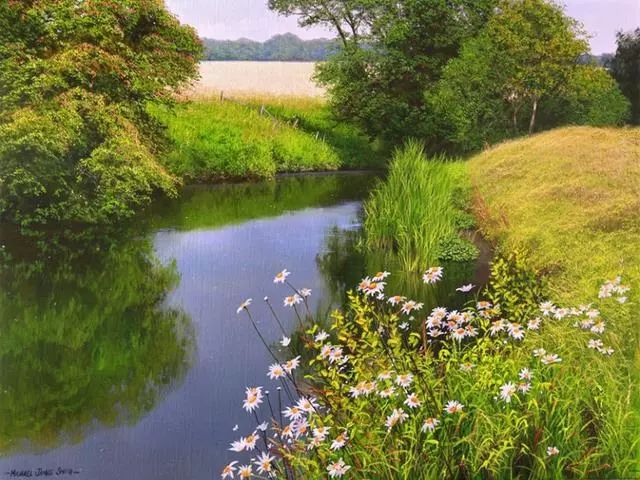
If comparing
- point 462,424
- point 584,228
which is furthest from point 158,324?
point 584,228

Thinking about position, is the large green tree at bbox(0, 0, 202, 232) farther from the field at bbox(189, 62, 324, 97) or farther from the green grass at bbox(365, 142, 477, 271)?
the green grass at bbox(365, 142, 477, 271)

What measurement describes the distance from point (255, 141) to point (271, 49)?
12.4 ft

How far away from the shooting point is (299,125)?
334 inches

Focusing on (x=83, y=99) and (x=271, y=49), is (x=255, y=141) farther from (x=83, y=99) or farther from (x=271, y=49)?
(x=271, y=49)

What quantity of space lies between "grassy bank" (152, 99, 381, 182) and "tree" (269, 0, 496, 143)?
1.40 feet

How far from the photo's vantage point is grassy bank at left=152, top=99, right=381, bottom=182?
763cm

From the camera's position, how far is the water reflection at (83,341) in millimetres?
3943

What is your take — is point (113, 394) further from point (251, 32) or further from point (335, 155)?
point (335, 155)

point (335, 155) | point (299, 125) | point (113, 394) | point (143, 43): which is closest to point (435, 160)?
point (335, 155)

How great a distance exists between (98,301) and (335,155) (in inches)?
Answer: 141

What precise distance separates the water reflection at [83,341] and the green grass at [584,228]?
8.16 feet

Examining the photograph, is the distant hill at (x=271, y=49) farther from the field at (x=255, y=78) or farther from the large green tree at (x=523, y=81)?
the large green tree at (x=523, y=81)

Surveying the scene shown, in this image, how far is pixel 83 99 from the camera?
6.82 metres

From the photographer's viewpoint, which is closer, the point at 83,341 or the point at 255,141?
the point at 83,341
